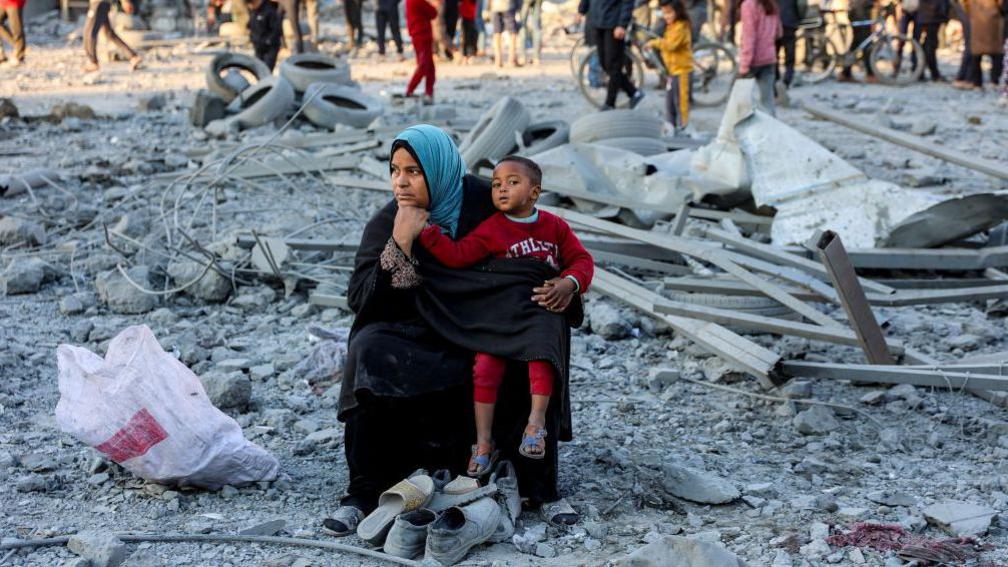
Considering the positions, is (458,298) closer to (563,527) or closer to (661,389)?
(563,527)

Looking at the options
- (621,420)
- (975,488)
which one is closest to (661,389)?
(621,420)

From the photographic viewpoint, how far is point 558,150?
7.29 m

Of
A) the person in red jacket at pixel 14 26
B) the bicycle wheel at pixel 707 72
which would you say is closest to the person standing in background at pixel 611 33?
the bicycle wheel at pixel 707 72

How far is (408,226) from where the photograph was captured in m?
3.36

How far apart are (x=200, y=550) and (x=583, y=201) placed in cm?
422

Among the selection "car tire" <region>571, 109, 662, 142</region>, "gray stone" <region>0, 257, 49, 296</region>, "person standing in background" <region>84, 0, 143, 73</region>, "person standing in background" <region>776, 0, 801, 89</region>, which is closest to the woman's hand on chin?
"gray stone" <region>0, 257, 49, 296</region>

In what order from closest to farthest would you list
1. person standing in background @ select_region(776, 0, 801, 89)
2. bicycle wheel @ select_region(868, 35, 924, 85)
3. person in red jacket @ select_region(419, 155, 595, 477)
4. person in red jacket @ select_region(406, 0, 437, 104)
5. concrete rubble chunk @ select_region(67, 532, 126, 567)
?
1. concrete rubble chunk @ select_region(67, 532, 126, 567)
2. person in red jacket @ select_region(419, 155, 595, 477)
3. person in red jacket @ select_region(406, 0, 437, 104)
4. person standing in background @ select_region(776, 0, 801, 89)
5. bicycle wheel @ select_region(868, 35, 924, 85)

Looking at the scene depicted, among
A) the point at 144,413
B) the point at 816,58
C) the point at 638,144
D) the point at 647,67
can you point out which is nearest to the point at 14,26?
the point at 647,67

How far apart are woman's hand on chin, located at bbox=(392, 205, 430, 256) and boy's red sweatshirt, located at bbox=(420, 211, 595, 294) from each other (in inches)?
1.1

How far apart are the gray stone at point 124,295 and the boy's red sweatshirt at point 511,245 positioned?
3010 mm

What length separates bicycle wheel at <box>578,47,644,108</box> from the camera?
1285 cm

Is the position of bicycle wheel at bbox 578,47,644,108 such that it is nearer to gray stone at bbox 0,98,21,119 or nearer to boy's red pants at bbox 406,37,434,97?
boy's red pants at bbox 406,37,434,97

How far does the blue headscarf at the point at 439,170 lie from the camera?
3367 mm

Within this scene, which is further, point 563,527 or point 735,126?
point 735,126
